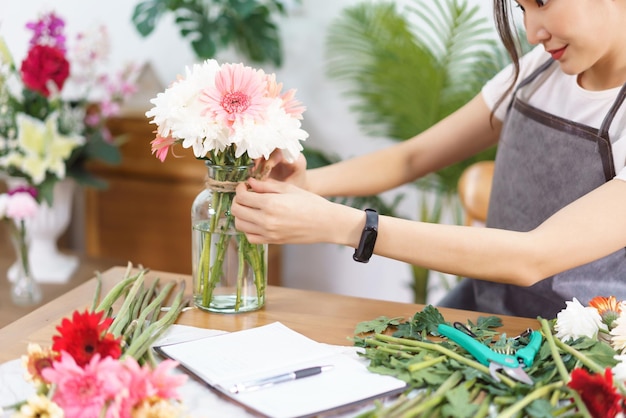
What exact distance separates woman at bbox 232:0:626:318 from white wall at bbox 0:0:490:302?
1.44 m

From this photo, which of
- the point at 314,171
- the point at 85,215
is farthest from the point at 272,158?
the point at 85,215

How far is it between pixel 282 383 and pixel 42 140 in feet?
5.36

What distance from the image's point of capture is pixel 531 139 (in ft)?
5.70

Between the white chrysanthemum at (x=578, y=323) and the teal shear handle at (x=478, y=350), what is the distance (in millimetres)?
130

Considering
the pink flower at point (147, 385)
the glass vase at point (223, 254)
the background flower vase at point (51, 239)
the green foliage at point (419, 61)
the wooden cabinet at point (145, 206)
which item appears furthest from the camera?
the wooden cabinet at point (145, 206)

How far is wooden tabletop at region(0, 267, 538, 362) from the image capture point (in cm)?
133

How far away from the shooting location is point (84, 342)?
39.8 inches

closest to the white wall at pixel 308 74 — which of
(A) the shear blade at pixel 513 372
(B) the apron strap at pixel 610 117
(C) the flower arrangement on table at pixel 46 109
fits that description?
(C) the flower arrangement on table at pixel 46 109

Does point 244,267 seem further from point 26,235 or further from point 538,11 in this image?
point 26,235

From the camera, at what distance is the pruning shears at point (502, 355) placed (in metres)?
1.11

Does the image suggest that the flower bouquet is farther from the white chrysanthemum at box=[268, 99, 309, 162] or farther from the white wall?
the white wall

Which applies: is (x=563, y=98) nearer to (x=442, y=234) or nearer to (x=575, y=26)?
(x=575, y=26)

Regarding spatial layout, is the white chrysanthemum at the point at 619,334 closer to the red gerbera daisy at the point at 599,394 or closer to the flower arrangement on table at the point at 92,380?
the red gerbera daisy at the point at 599,394

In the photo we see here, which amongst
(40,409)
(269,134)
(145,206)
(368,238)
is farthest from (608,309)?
(145,206)
